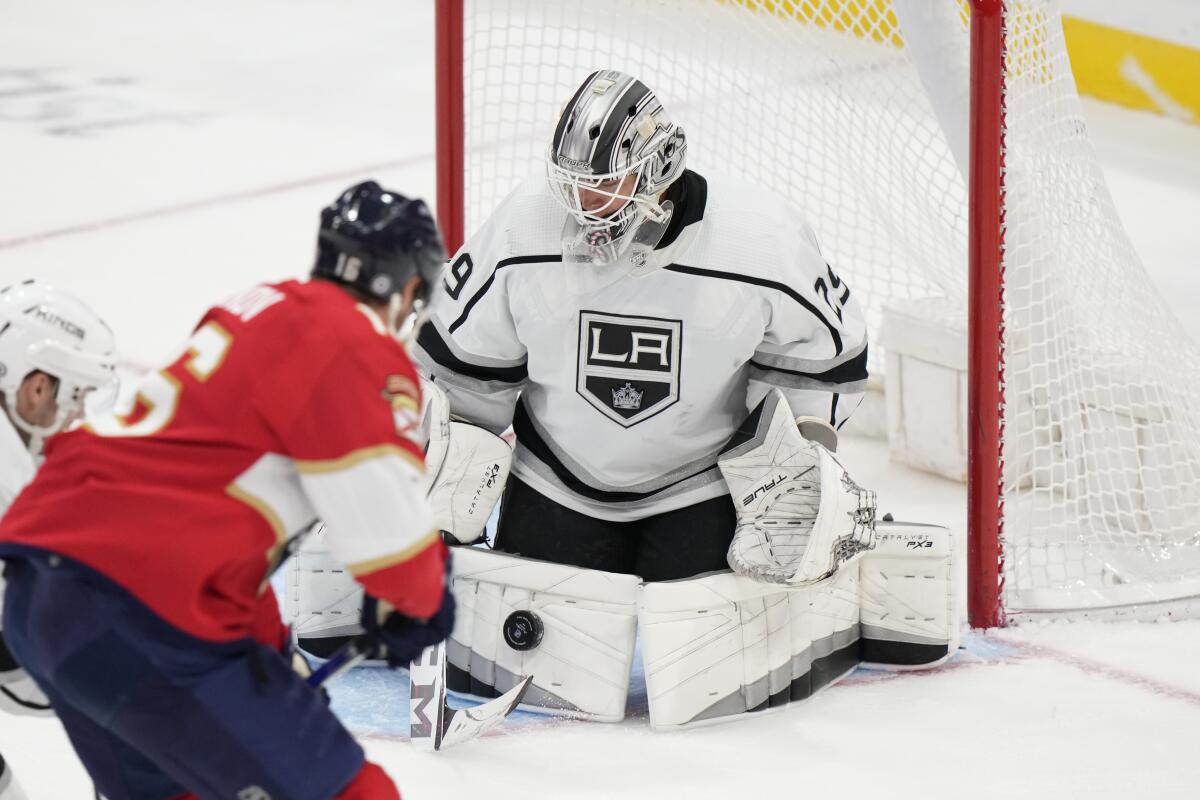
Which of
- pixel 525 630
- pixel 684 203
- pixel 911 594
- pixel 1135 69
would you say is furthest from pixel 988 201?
pixel 1135 69

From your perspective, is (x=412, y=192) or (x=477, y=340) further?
(x=412, y=192)

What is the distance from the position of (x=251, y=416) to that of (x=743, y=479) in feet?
3.78

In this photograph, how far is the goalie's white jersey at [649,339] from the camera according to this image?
2.54m

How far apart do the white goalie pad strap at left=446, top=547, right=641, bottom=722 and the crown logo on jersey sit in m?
0.24

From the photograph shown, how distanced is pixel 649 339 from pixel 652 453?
0.60 ft

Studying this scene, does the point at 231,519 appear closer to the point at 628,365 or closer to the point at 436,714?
the point at 436,714

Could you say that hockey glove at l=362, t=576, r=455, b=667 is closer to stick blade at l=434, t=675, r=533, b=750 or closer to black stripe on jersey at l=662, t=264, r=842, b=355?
stick blade at l=434, t=675, r=533, b=750

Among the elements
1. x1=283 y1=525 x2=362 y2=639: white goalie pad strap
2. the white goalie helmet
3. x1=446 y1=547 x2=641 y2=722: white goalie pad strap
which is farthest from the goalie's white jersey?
the white goalie helmet

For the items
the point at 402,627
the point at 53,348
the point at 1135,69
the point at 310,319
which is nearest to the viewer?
the point at 310,319

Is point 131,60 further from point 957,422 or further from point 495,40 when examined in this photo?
point 957,422

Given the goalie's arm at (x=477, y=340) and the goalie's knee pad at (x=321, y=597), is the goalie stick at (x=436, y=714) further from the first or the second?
the goalie's arm at (x=477, y=340)

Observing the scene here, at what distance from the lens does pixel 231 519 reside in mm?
1599

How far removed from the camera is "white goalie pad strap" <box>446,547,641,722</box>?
8.37 ft

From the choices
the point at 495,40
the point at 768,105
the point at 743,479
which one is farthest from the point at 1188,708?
the point at 495,40
